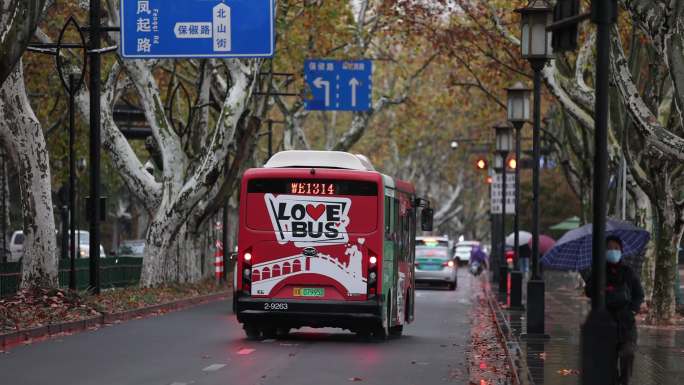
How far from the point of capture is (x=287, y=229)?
2277 centimetres

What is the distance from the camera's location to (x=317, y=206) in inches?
894

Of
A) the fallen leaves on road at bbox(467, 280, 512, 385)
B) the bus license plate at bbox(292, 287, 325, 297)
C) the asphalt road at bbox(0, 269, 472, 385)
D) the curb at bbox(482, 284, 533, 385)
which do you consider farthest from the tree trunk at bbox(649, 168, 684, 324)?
the bus license plate at bbox(292, 287, 325, 297)

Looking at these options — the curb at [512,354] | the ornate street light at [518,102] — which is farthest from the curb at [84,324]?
the ornate street light at [518,102]

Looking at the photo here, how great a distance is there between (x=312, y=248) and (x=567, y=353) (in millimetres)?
4573

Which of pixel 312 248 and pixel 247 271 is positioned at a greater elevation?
pixel 312 248

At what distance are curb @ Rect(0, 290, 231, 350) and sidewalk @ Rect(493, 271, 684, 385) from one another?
7.04 meters

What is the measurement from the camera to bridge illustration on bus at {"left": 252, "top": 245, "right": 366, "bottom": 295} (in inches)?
891

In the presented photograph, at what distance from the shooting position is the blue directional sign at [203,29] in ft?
96.8

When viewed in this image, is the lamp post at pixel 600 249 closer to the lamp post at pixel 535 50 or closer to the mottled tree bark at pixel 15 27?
the mottled tree bark at pixel 15 27

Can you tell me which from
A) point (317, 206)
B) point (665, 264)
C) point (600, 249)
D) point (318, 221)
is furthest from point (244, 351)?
point (665, 264)

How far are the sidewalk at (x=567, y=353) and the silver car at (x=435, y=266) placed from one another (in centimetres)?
2002

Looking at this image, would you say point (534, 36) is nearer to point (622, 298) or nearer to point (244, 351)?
point (244, 351)

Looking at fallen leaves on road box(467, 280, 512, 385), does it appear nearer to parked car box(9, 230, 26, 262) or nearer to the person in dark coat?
the person in dark coat

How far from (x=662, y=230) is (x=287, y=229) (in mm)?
9105
